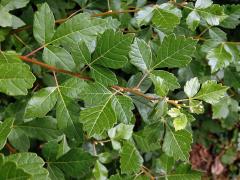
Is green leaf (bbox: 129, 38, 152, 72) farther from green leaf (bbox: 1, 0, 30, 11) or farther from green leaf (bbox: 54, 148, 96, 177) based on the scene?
green leaf (bbox: 1, 0, 30, 11)

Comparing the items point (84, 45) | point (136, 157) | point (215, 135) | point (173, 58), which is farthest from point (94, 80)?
point (215, 135)

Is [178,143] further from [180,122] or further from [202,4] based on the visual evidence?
[202,4]

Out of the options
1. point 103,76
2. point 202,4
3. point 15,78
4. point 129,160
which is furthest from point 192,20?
point 15,78

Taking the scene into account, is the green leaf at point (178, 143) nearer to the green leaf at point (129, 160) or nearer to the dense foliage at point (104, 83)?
Result: the dense foliage at point (104, 83)

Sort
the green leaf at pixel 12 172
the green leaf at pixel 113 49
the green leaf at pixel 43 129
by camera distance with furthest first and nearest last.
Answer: the green leaf at pixel 43 129, the green leaf at pixel 113 49, the green leaf at pixel 12 172

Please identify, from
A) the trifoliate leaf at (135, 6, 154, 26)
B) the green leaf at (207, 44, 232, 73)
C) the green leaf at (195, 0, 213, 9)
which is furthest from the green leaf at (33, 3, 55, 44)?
the green leaf at (207, 44, 232, 73)

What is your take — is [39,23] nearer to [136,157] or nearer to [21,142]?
[21,142]

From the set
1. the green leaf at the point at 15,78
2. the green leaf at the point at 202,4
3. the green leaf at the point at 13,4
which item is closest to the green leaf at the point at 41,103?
the green leaf at the point at 15,78
